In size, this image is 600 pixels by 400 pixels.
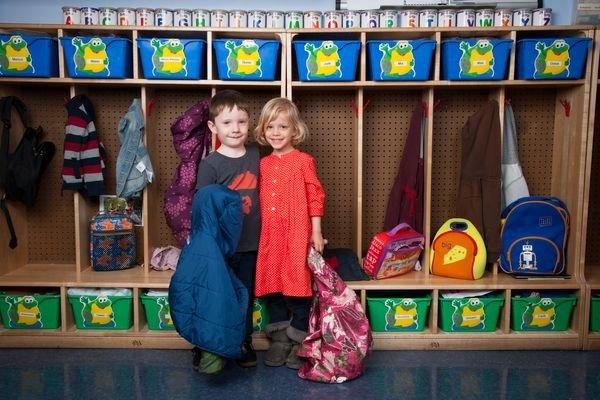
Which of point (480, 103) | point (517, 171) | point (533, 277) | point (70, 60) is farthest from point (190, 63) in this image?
point (533, 277)

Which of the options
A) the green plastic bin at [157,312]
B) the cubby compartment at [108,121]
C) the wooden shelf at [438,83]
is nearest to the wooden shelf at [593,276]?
the wooden shelf at [438,83]

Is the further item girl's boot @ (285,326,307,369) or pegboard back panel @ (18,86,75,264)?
pegboard back panel @ (18,86,75,264)

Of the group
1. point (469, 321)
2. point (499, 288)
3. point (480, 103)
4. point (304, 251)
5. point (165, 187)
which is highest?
point (480, 103)

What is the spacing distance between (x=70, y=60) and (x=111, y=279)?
1121 millimetres

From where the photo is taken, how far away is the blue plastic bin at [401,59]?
2.78m

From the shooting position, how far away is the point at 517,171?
311cm

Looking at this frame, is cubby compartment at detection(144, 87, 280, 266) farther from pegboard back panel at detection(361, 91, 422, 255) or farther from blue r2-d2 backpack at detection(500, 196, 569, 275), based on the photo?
blue r2-d2 backpack at detection(500, 196, 569, 275)

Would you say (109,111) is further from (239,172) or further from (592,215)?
(592,215)

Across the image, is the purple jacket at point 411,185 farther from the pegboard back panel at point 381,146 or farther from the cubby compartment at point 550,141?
the cubby compartment at point 550,141

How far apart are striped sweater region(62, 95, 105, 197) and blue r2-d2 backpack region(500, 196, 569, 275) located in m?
2.18

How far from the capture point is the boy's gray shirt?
260 cm

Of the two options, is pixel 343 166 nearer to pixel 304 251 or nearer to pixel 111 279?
pixel 304 251

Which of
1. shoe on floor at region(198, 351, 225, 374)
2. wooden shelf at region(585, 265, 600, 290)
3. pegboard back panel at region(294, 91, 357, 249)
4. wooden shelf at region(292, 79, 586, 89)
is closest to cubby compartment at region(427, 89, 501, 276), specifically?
wooden shelf at region(292, 79, 586, 89)

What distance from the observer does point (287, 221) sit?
2633 millimetres
